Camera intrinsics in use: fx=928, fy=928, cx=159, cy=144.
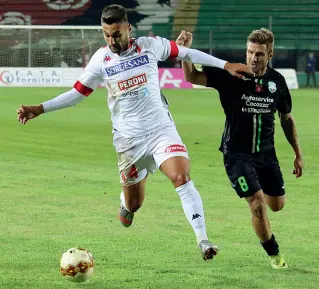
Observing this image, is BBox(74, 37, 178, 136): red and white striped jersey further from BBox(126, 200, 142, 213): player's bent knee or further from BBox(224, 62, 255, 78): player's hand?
BBox(126, 200, 142, 213): player's bent knee

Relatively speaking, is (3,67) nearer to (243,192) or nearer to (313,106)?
(313,106)

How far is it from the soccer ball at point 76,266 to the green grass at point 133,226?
0.08 metres

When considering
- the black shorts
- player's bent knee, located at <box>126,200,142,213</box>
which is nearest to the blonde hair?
the black shorts

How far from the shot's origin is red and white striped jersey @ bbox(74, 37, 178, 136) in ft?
28.1

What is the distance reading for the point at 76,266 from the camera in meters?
7.32

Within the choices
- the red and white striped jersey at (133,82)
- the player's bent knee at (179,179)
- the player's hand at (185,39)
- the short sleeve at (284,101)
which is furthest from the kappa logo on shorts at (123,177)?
the short sleeve at (284,101)

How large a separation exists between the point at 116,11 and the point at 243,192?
198 cm

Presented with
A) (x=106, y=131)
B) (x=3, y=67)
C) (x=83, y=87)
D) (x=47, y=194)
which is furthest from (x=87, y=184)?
(x=3, y=67)

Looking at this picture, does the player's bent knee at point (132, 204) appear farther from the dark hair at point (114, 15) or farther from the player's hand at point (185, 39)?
the dark hair at point (114, 15)

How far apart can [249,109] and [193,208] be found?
1075 millimetres

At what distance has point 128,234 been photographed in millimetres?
9992

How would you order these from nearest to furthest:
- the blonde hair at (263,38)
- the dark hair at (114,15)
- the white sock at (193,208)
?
the white sock at (193,208), the blonde hair at (263,38), the dark hair at (114,15)

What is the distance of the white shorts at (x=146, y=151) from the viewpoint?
8.48 metres

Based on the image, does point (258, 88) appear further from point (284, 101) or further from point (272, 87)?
point (284, 101)
